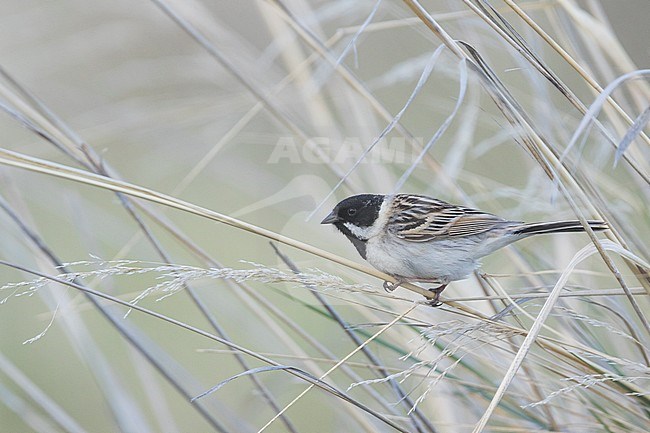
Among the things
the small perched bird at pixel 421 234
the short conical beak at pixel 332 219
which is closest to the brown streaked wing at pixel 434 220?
the small perched bird at pixel 421 234

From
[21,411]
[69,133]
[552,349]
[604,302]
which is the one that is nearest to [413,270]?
[604,302]

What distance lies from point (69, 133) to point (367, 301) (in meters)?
0.85

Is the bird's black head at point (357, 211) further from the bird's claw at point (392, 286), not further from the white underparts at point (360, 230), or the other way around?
the bird's claw at point (392, 286)

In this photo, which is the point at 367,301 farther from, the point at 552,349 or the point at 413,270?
the point at 552,349

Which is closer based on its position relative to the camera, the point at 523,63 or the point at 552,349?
the point at 552,349

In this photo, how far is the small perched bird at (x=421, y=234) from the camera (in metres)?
2.22

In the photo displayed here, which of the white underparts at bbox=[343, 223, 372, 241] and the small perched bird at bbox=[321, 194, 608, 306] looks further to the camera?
the white underparts at bbox=[343, 223, 372, 241]

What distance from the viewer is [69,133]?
2.08 m

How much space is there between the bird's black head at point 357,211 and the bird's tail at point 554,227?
1.41 ft

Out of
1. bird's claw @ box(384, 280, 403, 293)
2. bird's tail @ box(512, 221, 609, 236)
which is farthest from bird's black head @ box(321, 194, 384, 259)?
bird's tail @ box(512, 221, 609, 236)

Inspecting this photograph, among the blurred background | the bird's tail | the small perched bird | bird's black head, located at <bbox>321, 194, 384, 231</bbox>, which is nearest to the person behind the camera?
the bird's tail

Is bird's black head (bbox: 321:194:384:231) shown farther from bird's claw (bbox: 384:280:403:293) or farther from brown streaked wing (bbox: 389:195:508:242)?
bird's claw (bbox: 384:280:403:293)

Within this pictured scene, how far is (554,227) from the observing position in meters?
1.89

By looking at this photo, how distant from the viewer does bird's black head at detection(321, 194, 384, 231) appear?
2334 millimetres
